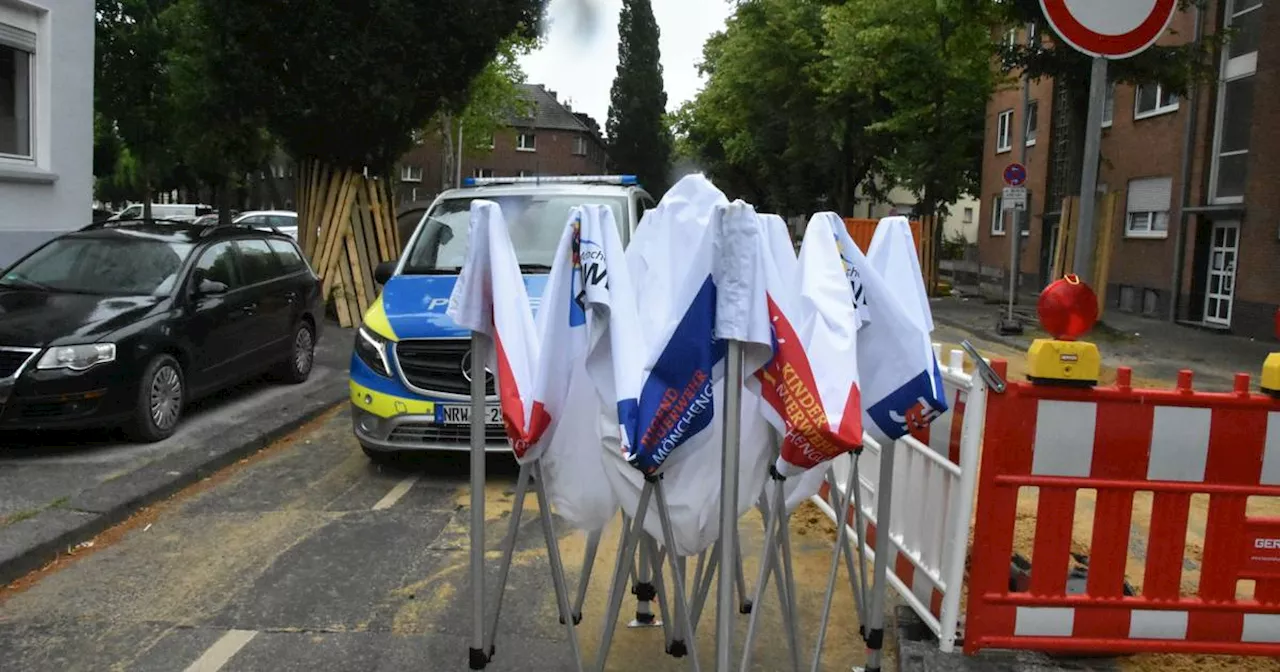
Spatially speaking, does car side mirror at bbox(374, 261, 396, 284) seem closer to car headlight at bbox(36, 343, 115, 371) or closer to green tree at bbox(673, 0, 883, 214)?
car headlight at bbox(36, 343, 115, 371)

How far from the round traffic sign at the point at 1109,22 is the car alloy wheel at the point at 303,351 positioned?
8243 millimetres

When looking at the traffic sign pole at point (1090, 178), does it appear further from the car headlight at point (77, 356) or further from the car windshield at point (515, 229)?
the car headlight at point (77, 356)

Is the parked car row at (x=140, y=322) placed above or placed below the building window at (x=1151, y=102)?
below

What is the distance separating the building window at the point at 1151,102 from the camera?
869 inches

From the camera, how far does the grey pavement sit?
5.59 m

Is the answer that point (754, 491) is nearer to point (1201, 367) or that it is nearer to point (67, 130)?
point (67, 130)

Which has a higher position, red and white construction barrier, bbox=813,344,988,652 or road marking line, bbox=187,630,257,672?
red and white construction barrier, bbox=813,344,988,652

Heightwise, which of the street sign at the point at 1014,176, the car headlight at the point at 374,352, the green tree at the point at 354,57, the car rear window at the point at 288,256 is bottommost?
the car headlight at the point at 374,352

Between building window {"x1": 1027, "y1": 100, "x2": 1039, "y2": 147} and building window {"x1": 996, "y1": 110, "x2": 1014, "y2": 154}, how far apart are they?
110 cm

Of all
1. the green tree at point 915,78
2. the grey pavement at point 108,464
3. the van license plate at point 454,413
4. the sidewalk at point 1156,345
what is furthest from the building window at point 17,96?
the green tree at point 915,78

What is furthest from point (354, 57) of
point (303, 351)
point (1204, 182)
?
point (1204, 182)

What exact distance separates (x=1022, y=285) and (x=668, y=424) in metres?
30.3

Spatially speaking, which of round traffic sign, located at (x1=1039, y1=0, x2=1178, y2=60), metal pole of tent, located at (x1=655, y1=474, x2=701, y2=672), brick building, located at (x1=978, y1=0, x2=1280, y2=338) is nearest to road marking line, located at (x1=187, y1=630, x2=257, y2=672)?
metal pole of tent, located at (x1=655, y1=474, x2=701, y2=672)

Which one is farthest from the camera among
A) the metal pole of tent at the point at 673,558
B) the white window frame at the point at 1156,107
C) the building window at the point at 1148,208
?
the building window at the point at 1148,208
